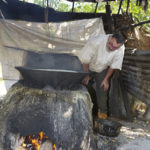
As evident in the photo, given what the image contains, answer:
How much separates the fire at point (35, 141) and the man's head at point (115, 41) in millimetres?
1904

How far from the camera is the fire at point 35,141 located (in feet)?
8.29

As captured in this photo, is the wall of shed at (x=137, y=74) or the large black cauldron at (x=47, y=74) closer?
the large black cauldron at (x=47, y=74)

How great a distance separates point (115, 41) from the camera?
336 cm

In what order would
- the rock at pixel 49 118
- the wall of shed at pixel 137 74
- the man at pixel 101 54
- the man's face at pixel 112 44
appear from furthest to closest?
the wall of shed at pixel 137 74
the man at pixel 101 54
the man's face at pixel 112 44
the rock at pixel 49 118

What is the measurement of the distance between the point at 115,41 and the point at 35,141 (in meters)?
2.05

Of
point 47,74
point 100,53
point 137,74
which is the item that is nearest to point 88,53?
point 100,53

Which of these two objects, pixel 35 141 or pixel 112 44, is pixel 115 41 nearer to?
pixel 112 44

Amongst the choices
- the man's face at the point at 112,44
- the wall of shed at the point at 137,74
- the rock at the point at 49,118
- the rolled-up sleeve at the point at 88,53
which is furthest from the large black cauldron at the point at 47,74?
the wall of shed at the point at 137,74

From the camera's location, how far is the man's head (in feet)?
10.7

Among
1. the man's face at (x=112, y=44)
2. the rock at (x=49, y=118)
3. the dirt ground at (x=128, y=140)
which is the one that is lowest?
the dirt ground at (x=128, y=140)

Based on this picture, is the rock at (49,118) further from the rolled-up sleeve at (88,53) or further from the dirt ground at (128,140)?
the rolled-up sleeve at (88,53)

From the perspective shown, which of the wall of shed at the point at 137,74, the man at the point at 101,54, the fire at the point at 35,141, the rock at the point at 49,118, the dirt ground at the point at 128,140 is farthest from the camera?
the wall of shed at the point at 137,74

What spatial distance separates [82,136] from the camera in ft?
8.03

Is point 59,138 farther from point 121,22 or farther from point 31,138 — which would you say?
point 121,22
